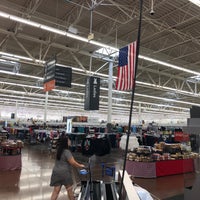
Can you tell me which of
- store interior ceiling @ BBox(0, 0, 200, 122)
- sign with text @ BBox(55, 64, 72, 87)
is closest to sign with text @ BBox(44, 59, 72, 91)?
sign with text @ BBox(55, 64, 72, 87)

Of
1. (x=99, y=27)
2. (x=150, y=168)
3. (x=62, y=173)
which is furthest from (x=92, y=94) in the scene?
(x=62, y=173)

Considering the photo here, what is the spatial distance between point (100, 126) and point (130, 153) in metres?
8.80

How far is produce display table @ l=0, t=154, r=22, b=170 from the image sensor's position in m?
7.92

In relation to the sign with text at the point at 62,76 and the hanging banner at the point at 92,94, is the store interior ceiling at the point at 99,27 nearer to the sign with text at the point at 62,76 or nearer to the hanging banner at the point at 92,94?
the sign with text at the point at 62,76

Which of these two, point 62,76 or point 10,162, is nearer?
point 10,162

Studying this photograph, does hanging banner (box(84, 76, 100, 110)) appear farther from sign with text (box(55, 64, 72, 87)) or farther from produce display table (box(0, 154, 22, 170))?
produce display table (box(0, 154, 22, 170))

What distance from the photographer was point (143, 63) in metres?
14.7

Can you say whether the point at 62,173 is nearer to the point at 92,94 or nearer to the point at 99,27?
the point at 99,27

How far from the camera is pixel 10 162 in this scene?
8.05 metres

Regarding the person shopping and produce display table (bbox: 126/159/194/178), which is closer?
the person shopping

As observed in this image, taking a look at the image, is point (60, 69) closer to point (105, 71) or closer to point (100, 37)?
point (100, 37)

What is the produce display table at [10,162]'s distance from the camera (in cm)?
792

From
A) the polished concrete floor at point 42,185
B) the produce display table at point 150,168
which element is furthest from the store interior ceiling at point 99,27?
the polished concrete floor at point 42,185

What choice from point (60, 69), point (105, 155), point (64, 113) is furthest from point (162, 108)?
point (60, 69)
